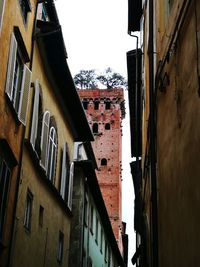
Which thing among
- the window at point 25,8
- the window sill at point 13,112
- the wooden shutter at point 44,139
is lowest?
the window sill at point 13,112

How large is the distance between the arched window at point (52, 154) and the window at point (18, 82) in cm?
329

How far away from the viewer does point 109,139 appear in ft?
218

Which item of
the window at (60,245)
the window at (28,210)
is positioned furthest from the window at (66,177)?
the window at (28,210)

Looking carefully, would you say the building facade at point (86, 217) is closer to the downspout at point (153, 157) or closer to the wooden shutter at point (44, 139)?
the wooden shutter at point (44, 139)

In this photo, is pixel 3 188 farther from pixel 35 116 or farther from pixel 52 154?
pixel 52 154

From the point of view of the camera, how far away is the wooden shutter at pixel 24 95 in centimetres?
1047

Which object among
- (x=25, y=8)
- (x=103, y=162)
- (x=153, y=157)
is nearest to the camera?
(x=153, y=157)

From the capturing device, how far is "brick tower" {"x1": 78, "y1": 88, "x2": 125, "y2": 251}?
60.2m

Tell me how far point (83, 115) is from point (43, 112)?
13.8ft

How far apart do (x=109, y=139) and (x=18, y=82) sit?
5574 cm

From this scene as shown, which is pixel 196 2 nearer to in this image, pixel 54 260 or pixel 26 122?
pixel 26 122

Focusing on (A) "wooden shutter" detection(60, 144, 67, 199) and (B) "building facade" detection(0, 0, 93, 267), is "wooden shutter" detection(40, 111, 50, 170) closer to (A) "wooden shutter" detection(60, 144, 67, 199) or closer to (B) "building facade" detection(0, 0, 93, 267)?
(B) "building facade" detection(0, 0, 93, 267)

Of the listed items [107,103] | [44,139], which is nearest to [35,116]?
[44,139]

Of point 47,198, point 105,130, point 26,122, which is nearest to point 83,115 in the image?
point 47,198
